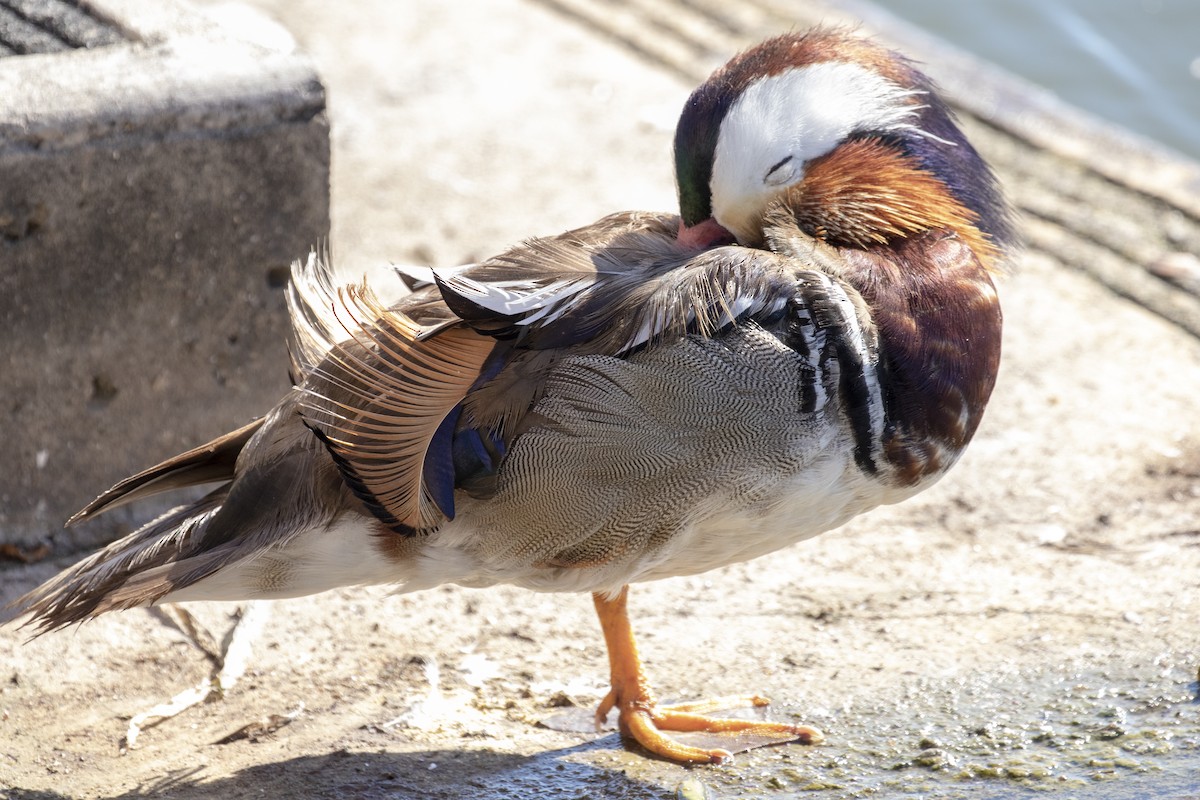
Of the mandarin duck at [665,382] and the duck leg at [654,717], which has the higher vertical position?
the mandarin duck at [665,382]

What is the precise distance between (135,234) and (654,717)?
5.88 feet

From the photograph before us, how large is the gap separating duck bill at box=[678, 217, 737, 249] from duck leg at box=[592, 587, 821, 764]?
33.2 inches

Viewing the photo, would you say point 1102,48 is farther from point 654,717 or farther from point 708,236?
point 654,717

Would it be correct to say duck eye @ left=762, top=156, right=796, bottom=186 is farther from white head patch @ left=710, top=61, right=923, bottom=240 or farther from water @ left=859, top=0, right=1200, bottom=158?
water @ left=859, top=0, right=1200, bottom=158

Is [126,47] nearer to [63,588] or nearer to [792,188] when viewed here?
[63,588]

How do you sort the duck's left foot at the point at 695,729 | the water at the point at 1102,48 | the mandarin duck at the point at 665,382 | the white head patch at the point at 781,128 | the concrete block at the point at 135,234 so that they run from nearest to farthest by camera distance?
the mandarin duck at the point at 665,382, the white head patch at the point at 781,128, the duck's left foot at the point at 695,729, the concrete block at the point at 135,234, the water at the point at 1102,48

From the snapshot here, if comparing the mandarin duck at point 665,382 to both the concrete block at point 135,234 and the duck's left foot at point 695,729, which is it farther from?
the concrete block at point 135,234

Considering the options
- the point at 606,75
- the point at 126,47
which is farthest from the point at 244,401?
the point at 606,75

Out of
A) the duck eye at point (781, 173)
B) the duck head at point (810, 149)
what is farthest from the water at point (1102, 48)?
the duck eye at point (781, 173)

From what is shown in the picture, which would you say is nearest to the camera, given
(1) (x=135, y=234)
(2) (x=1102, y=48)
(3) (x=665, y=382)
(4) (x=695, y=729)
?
(3) (x=665, y=382)

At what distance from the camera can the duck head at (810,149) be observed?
286cm

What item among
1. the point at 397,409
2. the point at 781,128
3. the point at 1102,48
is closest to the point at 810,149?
the point at 781,128

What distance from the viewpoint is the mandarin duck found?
8.85 ft

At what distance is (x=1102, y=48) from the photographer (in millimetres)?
8289
